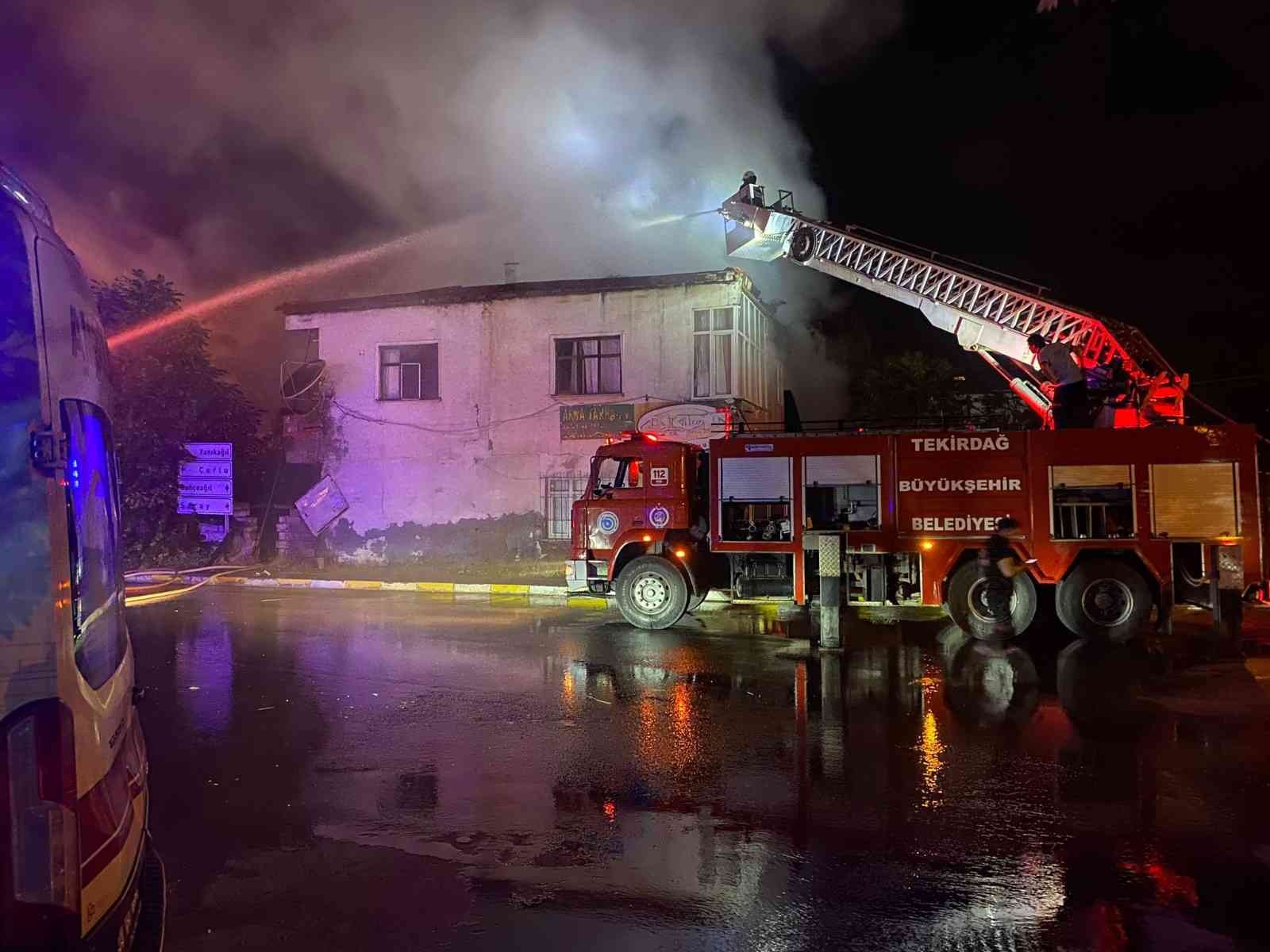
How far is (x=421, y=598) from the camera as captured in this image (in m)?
15.0

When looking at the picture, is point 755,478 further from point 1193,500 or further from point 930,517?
point 1193,500

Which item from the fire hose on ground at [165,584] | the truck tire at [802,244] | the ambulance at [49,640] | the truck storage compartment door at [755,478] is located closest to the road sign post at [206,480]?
the fire hose on ground at [165,584]

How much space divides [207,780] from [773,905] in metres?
3.71

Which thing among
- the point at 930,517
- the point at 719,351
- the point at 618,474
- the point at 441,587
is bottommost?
the point at 441,587

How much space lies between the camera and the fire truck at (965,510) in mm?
9586

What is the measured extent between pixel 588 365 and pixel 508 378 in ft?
6.22

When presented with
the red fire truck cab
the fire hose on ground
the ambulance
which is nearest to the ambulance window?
the ambulance

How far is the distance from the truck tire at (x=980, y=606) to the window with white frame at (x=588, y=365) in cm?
1027

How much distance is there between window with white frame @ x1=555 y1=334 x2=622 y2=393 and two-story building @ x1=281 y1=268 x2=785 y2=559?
0.03m

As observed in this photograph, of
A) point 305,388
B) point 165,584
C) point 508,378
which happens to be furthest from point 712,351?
point 165,584

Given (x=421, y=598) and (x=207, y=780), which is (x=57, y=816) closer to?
(x=207, y=780)

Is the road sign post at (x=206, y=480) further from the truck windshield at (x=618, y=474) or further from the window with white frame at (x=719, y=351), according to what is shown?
the truck windshield at (x=618, y=474)

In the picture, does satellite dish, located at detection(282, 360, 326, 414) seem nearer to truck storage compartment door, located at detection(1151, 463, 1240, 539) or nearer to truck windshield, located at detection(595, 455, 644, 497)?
truck windshield, located at detection(595, 455, 644, 497)

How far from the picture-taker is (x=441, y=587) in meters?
16.2
